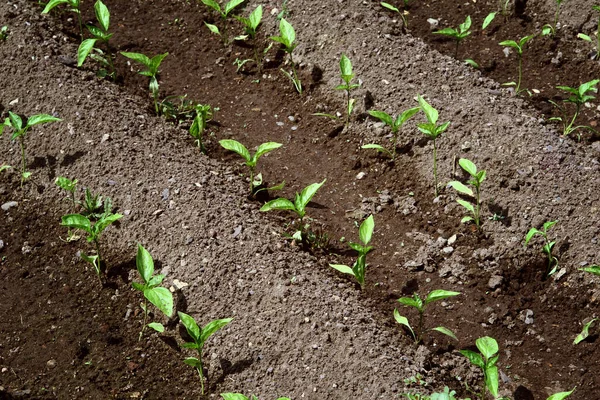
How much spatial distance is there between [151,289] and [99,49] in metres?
2.28

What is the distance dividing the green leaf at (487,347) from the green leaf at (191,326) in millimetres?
1230

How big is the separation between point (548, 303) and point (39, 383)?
2487mm

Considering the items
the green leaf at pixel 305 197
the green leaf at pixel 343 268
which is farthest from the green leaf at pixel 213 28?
the green leaf at pixel 343 268

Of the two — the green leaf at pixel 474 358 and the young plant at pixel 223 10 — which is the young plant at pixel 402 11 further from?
the green leaf at pixel 474 358

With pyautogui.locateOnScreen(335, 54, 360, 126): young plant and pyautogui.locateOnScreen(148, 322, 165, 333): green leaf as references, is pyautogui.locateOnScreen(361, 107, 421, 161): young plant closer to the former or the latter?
pyautogui.locateOnScreen(335, 54, 360, 126): young plant

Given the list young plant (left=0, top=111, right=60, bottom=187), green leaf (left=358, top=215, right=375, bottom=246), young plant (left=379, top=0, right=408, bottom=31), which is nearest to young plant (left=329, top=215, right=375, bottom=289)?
green leaf (left=358, top=215, right=375, bottom=246)

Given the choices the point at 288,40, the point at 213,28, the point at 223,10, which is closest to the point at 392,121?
the point at 288,40

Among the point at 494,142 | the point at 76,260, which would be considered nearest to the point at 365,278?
the point at 494,142

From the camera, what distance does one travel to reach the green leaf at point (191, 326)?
3439mm

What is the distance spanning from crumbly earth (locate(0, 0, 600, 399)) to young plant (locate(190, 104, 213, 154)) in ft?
0.25

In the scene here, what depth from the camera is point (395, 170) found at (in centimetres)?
452

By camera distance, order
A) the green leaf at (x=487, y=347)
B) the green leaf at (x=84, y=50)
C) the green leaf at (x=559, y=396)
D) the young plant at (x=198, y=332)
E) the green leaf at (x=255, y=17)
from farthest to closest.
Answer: the green leaf at (x=255, y=17), the green leaf at (x=84, y=50), the young plant at (x=198, y=332), the green leaf at (x=487, y=347), the green leaf at (x=559, y=396)

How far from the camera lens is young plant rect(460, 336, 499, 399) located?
3.20 m

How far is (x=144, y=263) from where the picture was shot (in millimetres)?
3719
